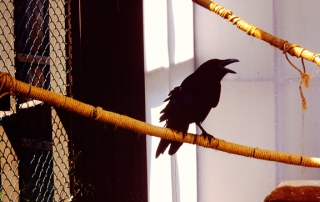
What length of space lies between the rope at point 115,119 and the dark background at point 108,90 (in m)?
0.90

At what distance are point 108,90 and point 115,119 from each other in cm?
103

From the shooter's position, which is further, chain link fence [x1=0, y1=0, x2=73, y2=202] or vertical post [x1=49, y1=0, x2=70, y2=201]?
vertical post [x1=49, y1=0, x2=70, y2=201]

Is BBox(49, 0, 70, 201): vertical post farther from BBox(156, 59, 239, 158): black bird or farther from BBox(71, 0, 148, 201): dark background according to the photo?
BBox(156, 59, 239, 158): black bird

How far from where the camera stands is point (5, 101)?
1.73m

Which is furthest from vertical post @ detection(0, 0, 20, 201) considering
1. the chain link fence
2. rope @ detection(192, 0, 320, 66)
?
rope @ detection(192, 0, 320, 66)


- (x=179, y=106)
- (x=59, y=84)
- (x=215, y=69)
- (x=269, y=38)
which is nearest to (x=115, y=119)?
(x=179, y=106)

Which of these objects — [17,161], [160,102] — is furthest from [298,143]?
[17,161]

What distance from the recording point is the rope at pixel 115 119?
1293 millimetres

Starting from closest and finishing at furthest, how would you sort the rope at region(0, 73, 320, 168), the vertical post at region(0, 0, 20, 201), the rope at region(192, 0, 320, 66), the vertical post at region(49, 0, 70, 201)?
the rope at region(0, 73, 320, 168) < the rope at region(192, 0, 320, 66) < the vertical post at region(0, 0, 20, 201) < the vertical post at region(49, 0, 70, 201)

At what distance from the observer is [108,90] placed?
2533 millimetres

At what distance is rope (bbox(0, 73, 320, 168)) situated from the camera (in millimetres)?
1293

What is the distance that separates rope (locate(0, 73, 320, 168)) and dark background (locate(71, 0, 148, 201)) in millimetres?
902

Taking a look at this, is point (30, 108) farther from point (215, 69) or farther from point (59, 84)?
point (215, 69)

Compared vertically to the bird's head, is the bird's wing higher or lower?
lower
